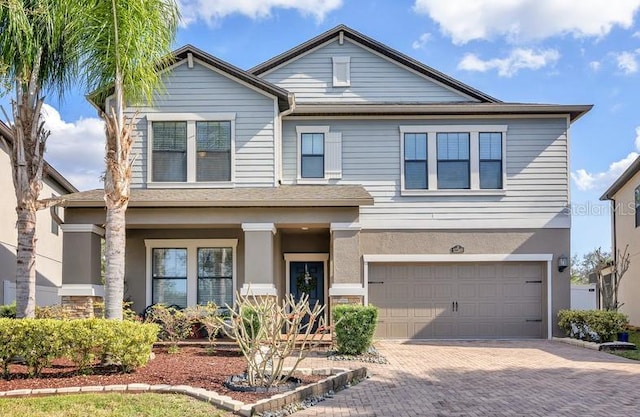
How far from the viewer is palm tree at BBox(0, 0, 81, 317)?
11.0 meters

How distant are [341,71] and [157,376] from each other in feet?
38.8

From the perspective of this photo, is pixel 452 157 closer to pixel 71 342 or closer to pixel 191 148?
pixel 191 148

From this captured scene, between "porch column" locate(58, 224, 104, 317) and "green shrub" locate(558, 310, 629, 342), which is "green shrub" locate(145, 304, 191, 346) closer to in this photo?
"porch column" locate(58, 224, 104, 317)

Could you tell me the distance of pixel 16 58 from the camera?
1128 cm

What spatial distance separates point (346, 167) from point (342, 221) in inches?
117

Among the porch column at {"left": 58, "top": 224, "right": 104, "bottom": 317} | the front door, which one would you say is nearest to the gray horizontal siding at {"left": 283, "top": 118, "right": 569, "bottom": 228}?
the front door

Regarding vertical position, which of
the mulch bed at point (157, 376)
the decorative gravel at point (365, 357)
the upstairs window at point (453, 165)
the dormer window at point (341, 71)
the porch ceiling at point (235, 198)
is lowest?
the decorative gravel at point (365, 357)

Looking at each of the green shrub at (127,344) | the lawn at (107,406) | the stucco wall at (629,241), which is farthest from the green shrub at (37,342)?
the stucco wall at (629,241)

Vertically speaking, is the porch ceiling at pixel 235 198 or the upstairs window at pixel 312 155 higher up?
the upstairs window at pixel 312 155

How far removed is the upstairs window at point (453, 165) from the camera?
16.8 meters

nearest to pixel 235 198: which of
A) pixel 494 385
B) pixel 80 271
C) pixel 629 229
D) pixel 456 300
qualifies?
pixel 80 271

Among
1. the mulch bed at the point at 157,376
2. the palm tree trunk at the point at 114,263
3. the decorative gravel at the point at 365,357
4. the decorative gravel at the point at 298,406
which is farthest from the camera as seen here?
the decorative gravel at the point at 365,357

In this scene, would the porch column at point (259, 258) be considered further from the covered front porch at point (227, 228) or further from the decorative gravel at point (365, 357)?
the decorative gravel at point (365, 357)

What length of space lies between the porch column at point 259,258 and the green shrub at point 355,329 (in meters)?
1.79
